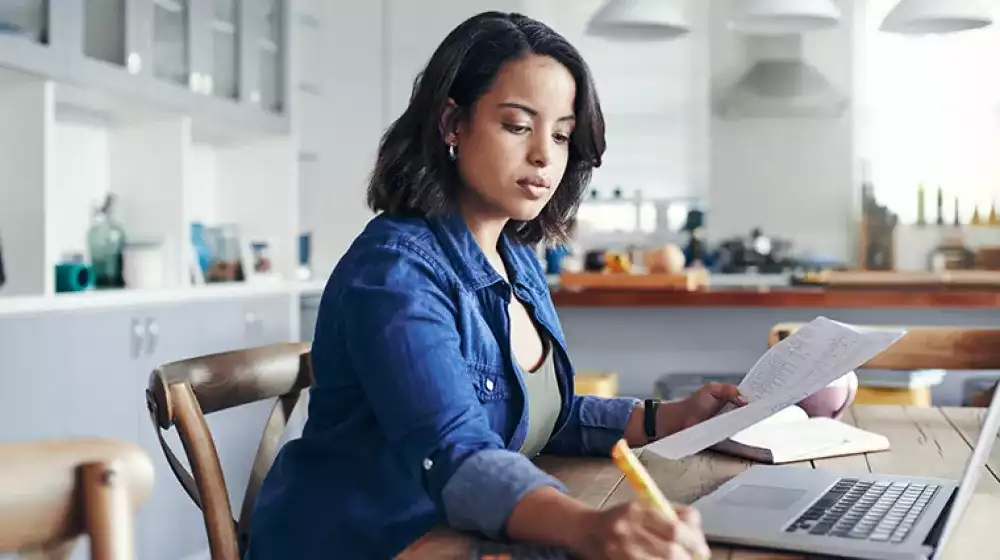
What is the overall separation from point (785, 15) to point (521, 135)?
11.1 ft

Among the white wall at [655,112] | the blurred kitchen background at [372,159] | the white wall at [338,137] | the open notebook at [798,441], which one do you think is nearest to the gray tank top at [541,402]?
the open notebook at [798,441]

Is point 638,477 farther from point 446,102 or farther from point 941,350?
point 941,350

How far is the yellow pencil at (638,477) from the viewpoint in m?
0.75

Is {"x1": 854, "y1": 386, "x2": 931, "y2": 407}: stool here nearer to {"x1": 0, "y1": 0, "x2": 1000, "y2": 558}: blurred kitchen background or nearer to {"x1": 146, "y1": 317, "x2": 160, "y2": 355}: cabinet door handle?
{"x1": 0, "y1": 0, "x2": 1000, "y2": 558}: blurred kitchen background

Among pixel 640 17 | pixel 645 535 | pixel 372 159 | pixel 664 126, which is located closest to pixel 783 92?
pixel 664 126

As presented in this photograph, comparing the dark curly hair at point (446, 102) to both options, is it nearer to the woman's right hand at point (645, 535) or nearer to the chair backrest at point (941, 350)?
the woman's right hand at point (645, 535)

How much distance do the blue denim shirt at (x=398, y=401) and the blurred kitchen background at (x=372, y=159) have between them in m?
1.50

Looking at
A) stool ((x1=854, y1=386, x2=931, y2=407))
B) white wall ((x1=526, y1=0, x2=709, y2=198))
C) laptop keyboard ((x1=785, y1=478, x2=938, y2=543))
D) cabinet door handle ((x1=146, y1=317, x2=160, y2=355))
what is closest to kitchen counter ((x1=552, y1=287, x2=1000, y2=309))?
stool ((x1=854, y1=386, x2=931, y2=407))

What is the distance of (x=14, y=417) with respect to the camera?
2.48 metres

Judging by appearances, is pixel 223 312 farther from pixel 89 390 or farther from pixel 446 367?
pixel 446 367

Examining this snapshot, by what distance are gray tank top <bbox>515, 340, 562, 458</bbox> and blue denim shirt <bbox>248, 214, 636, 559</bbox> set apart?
0.04m

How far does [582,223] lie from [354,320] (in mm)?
4310

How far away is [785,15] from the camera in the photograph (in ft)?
14.2

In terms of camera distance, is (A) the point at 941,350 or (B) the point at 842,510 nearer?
(B) the point at 842,510
